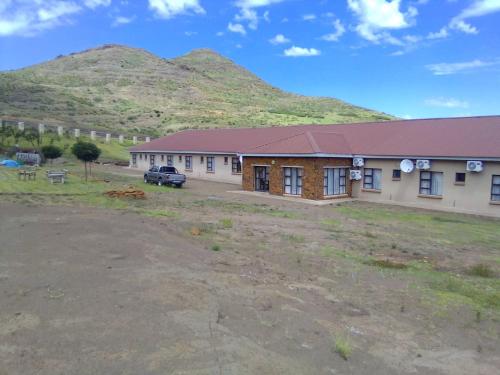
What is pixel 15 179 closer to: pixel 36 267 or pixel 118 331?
pixel 36 267

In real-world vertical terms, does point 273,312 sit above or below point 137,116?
below

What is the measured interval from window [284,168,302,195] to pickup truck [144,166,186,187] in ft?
26.5

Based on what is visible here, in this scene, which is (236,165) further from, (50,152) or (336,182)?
(50,152)

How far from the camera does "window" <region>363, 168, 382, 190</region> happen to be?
28.1 m

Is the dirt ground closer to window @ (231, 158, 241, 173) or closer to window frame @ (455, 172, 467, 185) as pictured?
window frame @ (455, 172, 467, 185)

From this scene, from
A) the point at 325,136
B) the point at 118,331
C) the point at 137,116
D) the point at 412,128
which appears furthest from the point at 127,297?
the point at 137,116

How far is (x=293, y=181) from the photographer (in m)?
28.8

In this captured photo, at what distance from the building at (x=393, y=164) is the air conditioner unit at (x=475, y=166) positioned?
0.15ft

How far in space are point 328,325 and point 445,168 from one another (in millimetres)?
20354

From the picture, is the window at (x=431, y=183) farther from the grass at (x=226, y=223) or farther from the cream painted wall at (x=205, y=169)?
the cream painted wall at (x=205, y=169)

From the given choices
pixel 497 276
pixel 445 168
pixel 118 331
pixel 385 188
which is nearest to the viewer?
pixel 118 331

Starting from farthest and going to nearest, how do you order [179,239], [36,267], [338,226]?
[338,226]
[179,239]
[36,267]

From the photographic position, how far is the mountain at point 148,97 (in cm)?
7706

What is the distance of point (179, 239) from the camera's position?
12.6m
